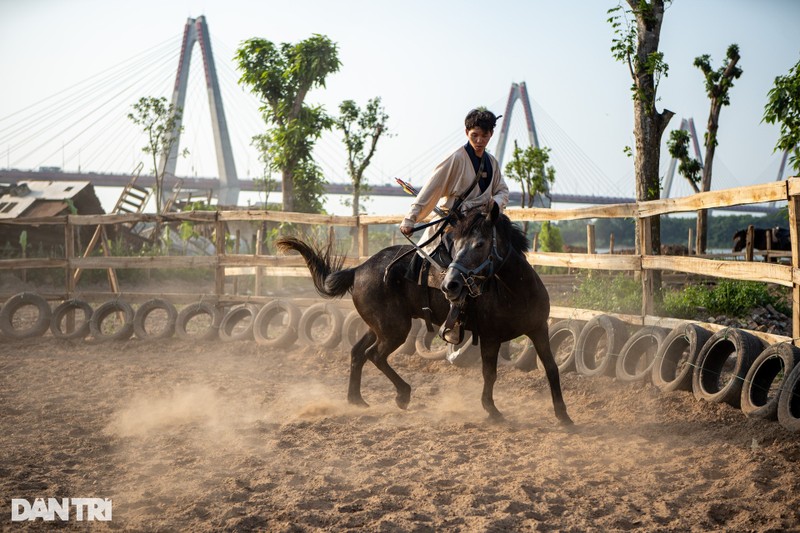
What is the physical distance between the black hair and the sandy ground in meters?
2.25

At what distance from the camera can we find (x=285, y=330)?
30.1ft

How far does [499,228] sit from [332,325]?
14.1ft

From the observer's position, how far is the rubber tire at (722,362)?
507cm

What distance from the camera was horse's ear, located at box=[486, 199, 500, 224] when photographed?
16.0 ft

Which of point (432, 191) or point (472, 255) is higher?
point (432, 191)

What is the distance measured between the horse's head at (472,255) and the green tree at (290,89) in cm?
1337

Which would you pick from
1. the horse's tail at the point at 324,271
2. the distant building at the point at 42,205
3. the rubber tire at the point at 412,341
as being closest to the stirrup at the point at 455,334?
the horse's tail at the point at 324,271

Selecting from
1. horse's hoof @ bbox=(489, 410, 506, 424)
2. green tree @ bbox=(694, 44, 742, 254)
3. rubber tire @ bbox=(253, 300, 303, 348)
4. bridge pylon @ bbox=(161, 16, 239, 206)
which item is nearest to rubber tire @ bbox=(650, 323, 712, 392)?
horse's hoof @ bbox=(489, 410, 506, 424)

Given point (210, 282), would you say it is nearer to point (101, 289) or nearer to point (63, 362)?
point (101, 289)

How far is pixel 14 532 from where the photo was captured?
3252mm

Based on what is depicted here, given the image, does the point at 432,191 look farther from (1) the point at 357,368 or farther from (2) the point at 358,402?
(2) the point at 358,402

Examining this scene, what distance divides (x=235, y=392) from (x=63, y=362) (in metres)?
2.94

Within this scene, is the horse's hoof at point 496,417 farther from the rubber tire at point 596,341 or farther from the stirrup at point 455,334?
the rubber tire at point 596,341

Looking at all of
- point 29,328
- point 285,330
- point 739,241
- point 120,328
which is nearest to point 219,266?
point 120,328
